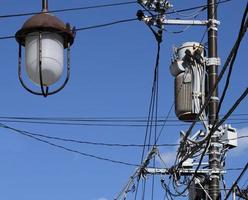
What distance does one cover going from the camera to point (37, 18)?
268 inches

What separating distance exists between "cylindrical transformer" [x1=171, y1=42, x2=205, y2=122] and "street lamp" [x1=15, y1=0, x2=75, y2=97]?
10029mm

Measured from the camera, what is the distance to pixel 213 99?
605 inches

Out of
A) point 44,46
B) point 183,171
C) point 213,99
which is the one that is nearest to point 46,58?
point 44,46

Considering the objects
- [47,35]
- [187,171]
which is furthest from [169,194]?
[47,35]

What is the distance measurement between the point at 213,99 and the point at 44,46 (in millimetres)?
9058

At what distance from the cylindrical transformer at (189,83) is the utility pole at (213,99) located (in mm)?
463

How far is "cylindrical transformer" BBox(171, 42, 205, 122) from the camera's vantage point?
1678 centimetres

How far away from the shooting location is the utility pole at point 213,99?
1547 centimetres

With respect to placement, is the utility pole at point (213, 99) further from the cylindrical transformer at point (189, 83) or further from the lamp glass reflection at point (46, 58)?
the lamp glass reflection at point (46, 58)

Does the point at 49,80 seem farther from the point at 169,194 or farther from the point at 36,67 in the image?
the point at 169,194

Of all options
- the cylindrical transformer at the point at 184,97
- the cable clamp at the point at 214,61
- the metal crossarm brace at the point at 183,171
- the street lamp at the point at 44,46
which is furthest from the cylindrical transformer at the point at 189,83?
the street lamp at the point at 44,46

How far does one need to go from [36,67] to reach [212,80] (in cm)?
984

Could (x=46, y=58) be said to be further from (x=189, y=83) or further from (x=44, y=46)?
(x=189, y=83)

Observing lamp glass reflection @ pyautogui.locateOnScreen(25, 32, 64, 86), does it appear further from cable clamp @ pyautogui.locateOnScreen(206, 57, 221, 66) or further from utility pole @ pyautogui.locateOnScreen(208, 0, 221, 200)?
cable clamp @ pyautogui.locateOnScreen(206, 57, 221, 66)
